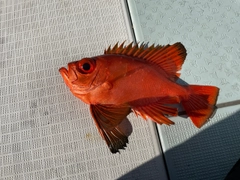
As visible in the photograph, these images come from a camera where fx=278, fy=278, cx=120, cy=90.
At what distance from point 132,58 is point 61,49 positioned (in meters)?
0.42

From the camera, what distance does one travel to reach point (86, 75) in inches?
44.1

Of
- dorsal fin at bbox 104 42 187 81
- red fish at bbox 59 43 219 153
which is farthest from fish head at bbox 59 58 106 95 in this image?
dorsal fin at bbox 104 42 187 81

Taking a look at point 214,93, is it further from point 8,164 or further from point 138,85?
point 8,164

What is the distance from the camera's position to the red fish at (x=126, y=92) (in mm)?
1121

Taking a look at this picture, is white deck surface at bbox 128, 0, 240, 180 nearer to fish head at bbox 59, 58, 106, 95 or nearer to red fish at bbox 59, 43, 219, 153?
red fish at bbox 59, 43, 219, 153

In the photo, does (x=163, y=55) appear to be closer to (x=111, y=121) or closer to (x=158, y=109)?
(x=158, y=109)

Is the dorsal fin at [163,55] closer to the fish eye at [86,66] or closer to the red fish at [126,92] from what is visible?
the red fish at [126,92]

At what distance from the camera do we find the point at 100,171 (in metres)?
1.20

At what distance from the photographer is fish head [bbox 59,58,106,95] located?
1.12 meters

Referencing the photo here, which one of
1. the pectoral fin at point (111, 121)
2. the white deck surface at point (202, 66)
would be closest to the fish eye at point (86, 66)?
the pectoral fin at point (111, 121)

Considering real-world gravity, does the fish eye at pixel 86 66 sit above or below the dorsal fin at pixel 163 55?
below

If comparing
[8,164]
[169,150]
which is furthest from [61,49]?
[169,150]

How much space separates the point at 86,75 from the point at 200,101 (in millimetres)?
476

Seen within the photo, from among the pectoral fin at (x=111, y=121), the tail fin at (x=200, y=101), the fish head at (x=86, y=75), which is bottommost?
the pectoral fin at (x=111, y=121)
